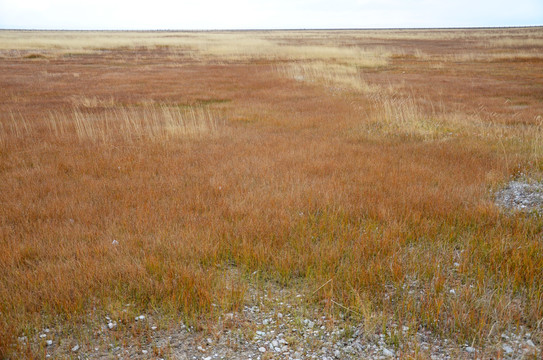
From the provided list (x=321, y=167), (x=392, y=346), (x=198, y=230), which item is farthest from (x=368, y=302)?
(x=321, y=167)

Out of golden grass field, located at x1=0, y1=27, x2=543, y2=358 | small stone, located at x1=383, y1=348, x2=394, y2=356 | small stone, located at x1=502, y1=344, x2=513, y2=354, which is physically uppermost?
golden grass field, located at x1=0, y1=27, x2=543, y2=358

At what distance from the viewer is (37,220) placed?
6250mm

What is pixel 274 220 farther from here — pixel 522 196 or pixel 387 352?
pixel 522 196

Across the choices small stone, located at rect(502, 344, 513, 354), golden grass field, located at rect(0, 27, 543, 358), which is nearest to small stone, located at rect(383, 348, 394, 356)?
golden grass field, located at rect(0, 27, 543, 358)

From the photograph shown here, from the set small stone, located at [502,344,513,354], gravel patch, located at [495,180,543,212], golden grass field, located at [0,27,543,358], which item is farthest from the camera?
gravel patch, located at [495,180,543,212]

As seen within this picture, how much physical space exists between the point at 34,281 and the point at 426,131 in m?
11.4

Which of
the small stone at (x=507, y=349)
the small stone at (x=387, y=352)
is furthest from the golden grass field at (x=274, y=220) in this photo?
the small stone at (x=387, y=352)

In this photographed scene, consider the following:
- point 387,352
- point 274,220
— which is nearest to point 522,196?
point 274,220

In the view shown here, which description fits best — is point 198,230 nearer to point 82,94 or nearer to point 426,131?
point 426,131

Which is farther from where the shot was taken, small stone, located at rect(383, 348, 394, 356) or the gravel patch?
the gravel patch

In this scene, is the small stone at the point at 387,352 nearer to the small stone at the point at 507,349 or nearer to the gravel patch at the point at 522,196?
the small stone at the point at 507,349

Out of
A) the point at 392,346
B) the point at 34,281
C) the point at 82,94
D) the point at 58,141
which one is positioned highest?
the point at 82,94

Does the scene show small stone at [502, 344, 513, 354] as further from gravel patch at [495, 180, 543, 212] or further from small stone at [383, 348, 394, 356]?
gravel patch at [495, 180, 543, 212]

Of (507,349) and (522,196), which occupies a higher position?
(522,196)
